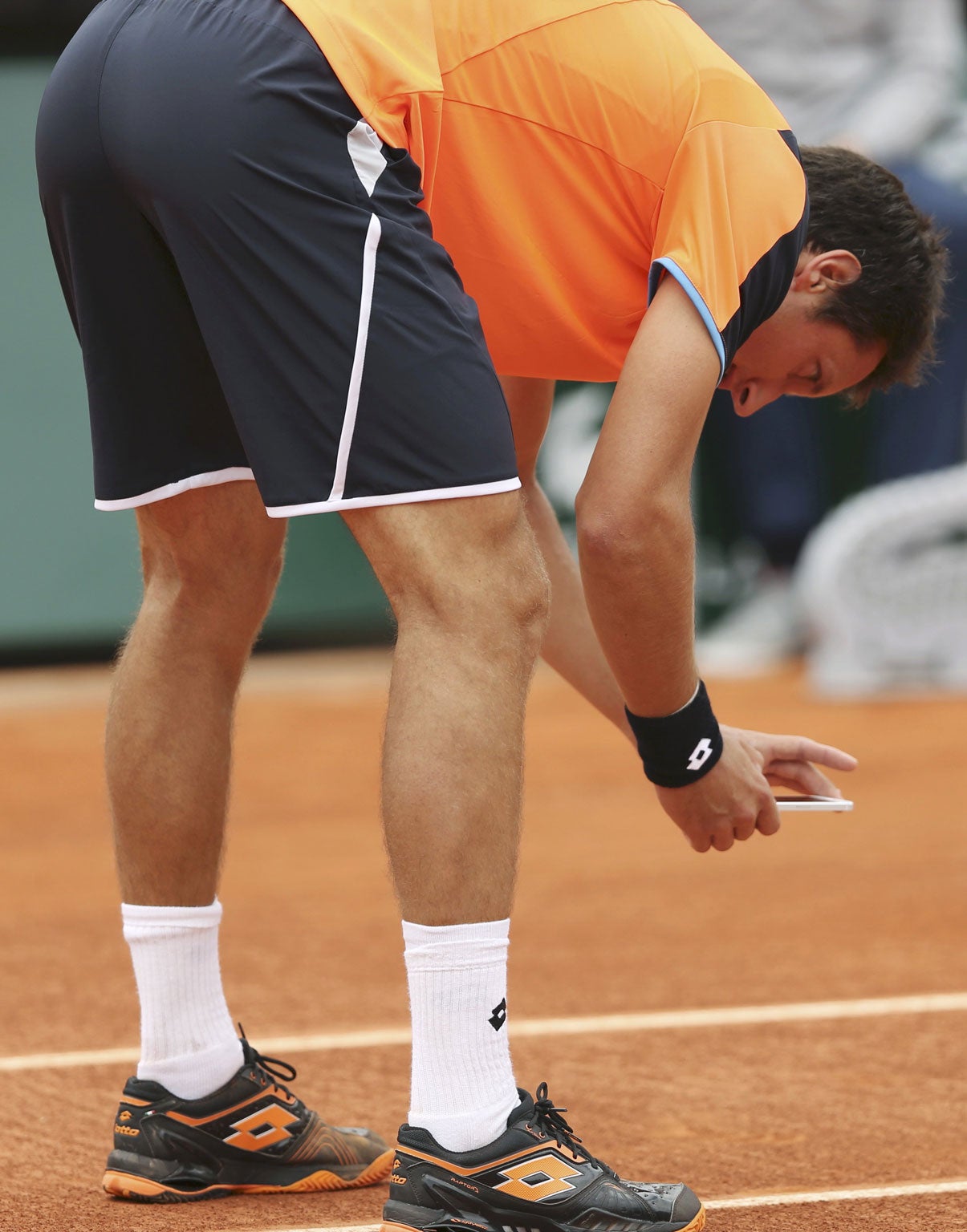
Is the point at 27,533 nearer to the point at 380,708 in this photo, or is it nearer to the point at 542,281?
the point at 380,708

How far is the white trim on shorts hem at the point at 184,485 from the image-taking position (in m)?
2.40

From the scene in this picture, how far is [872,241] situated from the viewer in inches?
96.0

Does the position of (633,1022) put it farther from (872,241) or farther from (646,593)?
(872,241)

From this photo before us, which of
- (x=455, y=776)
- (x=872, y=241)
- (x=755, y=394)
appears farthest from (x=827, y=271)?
(x=455, y=776)

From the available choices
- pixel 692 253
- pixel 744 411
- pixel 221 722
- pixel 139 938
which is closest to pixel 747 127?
pixel 692 253

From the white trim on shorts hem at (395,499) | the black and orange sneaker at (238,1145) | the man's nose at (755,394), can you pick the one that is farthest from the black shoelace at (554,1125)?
the man's nose at (755,394)

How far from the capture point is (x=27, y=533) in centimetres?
916

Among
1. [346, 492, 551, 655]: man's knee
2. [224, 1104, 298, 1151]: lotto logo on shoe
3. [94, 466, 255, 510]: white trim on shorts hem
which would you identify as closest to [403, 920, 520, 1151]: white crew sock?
[346, 492, 551, 655]: man's knee

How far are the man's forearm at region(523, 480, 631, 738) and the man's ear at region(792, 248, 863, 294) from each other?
545 millimetres

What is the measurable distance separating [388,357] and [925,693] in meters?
6.44

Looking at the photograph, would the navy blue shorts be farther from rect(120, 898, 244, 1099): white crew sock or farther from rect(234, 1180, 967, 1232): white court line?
rect(234, 1180, 967, 1232): white court line

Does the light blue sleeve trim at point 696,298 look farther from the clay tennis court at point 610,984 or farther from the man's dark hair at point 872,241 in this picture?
the clay tennis court at point 610,984

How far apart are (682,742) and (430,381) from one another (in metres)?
0.63

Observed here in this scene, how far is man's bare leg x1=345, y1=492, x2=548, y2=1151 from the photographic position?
6.69 feet
